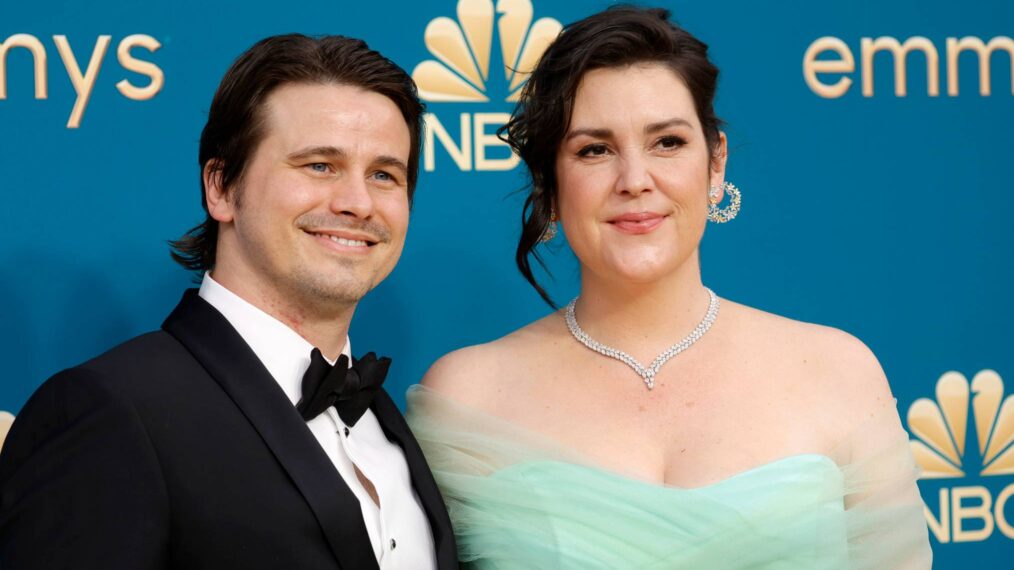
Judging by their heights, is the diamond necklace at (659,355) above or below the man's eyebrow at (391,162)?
below

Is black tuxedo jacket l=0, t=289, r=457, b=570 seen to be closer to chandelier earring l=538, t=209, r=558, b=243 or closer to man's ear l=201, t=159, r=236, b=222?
man's ear l=201, t=159, r=236, b=222

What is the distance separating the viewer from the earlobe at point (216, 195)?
5.81 ft

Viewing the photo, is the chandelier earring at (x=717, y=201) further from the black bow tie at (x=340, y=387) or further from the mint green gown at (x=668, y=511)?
the black bow tie at (x=340, y=387)

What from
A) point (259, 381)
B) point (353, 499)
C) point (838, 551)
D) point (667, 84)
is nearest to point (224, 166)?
point (259, 381)

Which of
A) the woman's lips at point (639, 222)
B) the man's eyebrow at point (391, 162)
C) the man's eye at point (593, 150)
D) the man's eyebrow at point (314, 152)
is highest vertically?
the man's eyebrow at point (314, 152)

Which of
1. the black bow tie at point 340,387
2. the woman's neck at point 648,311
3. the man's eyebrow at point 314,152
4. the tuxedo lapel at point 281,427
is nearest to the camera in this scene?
the tuxedo lapel at point 281,427

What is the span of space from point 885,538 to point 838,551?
13 cm

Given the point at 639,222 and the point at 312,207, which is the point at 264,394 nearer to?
the point at 312,207

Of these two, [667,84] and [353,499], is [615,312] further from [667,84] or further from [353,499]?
[353,499]

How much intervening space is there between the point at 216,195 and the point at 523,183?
2.85 feet

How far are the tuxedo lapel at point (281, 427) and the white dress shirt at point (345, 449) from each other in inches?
1.7

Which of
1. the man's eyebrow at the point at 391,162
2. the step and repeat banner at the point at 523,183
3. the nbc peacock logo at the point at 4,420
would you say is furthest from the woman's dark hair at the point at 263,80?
the nbc peacock logo at the point at 4,420

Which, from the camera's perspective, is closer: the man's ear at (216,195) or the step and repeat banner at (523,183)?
the man's ear at (216,195)

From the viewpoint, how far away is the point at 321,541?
1.49 metres
